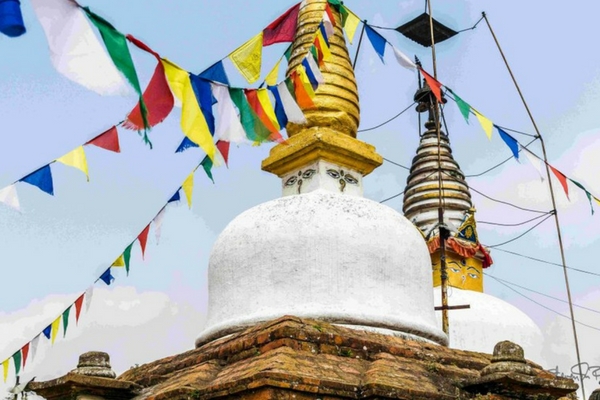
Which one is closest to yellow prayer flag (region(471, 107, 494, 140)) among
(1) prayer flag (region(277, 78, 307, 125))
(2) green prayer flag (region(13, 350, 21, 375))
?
(1) prayer flag (region(277, 78, 307, 125))

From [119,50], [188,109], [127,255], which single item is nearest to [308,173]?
[127,255]

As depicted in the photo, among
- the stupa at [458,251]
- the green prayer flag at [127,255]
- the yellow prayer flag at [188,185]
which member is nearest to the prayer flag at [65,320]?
the green prayer flag at [127,255]

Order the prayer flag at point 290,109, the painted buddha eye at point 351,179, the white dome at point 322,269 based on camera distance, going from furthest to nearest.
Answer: the painted buddha eye at point 351,179
the white dome at point 322,269
the prayer flag at point 290,109

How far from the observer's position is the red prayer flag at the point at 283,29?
10.2 metres

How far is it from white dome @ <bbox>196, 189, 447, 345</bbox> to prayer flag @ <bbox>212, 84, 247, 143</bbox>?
2.07m

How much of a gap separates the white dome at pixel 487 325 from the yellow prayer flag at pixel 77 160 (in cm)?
762

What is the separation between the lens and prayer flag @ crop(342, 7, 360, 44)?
1117 centimetres

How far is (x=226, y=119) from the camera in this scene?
7.05m

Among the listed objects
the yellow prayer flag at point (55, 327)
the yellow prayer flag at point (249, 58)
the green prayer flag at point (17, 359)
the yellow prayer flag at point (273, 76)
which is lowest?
the green prayer flag at point (17, 359)

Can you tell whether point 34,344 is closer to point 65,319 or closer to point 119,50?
point 65,319

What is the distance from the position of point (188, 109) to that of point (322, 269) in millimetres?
2812

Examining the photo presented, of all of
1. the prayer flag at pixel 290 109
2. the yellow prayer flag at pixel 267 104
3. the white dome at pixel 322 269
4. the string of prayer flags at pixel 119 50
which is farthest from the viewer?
the white dome at pixel 322 269

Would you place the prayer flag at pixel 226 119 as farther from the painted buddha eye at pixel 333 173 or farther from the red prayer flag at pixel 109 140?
the painted buddha eye at pixel 333 173

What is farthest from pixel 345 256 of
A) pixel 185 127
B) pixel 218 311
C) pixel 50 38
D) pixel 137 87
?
pixel 50 38
